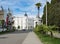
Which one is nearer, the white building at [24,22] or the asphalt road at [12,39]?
the asphalt road at [12,39]

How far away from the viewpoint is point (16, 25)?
187750 mm

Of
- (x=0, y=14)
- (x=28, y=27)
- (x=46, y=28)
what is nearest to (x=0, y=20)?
(x=0, y=14)

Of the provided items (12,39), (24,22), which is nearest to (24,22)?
(24,22)

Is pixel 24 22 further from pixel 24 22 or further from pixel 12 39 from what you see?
pixel 12 39

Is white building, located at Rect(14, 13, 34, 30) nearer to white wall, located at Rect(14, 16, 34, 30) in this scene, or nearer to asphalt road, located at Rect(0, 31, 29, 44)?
white wall, located at Rect(14, 16, 34, 30)

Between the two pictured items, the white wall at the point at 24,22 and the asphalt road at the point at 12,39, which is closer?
the asphalt road at the point at 12,39

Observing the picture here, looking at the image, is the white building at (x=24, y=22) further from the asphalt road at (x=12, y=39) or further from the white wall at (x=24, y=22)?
the asphalt road at (x=12, y=39)

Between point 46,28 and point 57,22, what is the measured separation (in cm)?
2564

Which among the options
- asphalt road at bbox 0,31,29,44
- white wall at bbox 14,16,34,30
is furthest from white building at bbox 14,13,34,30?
asphalt road at bbox 0,31,29,44

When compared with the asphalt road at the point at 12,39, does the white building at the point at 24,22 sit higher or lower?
lower

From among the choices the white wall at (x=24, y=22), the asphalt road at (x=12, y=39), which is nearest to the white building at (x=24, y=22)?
the white wall at (x=24, y=22)

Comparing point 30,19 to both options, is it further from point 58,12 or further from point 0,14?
point 58,12

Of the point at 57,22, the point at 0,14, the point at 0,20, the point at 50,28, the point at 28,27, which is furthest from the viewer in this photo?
the point at 28,27

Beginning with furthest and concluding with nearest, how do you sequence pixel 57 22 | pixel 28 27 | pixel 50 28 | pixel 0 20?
pixel 28 27, pixel 0 20, pixel 57 22, pixel 50 28
